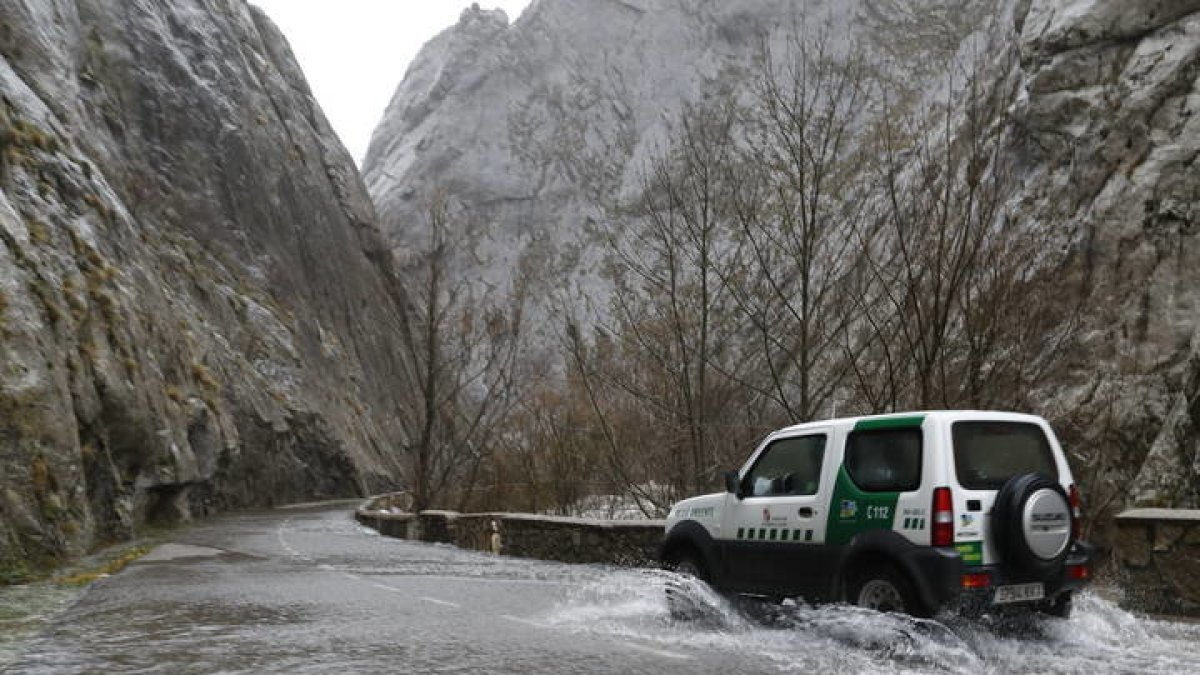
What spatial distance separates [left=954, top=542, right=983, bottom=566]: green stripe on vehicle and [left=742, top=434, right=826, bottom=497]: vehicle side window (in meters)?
1.38

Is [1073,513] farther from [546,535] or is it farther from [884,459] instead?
[546,535]

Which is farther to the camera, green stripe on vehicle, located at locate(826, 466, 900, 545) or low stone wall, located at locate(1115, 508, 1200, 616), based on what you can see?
low stone wall, located at locate(1115, 508, 1200, 616)

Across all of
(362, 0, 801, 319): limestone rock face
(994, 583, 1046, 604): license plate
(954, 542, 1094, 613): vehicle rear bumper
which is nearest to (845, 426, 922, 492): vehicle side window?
(954, 542, 1094, 613): vehicle rear bumper

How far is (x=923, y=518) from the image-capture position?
7.28 meters

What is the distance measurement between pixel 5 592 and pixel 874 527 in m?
8.73

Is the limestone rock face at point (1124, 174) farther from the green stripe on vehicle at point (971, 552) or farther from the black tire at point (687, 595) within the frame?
the green stripe on vehicle at point (971, 552)

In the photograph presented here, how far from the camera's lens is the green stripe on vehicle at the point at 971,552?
7168mm

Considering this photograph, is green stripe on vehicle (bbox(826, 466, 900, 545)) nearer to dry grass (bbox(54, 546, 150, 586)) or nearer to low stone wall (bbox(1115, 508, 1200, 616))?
low stone wall (bbox(1115, 508, 1200, 616))

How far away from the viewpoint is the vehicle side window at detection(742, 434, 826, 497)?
8.51 metres

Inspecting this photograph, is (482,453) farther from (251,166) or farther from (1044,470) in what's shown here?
(251,166)

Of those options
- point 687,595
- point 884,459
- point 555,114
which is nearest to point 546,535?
point 687,595

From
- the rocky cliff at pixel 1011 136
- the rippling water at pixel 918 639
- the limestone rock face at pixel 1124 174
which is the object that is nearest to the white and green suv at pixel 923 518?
the rippling water at pixel 918 639

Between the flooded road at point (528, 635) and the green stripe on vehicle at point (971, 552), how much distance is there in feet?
1.40

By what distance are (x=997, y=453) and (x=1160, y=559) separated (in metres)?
2.54
